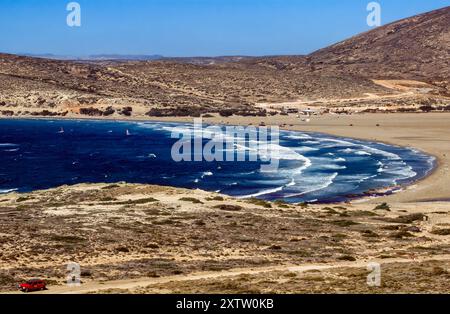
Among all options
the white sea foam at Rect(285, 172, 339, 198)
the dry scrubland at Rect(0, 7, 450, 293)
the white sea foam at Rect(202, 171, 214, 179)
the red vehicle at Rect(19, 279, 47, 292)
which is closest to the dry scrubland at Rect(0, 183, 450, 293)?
the dry scrubland at Rect(0, 7, 450, 293)

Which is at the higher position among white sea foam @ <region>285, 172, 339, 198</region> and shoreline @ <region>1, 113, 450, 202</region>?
shoreline @ <region>1, 113, 450, 202</region>

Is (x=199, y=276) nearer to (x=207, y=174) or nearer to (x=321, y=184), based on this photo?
(x=321, y=184)

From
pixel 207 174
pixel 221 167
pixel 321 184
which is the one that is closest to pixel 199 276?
pixel 321 184

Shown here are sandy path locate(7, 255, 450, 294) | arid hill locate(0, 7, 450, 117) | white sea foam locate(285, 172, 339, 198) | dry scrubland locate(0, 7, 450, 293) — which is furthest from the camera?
arid hill locate(0, 7, 450, 117)

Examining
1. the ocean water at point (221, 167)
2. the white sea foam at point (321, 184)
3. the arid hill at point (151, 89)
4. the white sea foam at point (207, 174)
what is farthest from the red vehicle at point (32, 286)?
the arid hill at point (151, 89)

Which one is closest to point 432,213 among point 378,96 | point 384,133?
point 384,133

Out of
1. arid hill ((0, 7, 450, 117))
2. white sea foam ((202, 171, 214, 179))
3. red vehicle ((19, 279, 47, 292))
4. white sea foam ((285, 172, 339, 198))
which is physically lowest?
white sea foam ((285, 172, 339, 198))

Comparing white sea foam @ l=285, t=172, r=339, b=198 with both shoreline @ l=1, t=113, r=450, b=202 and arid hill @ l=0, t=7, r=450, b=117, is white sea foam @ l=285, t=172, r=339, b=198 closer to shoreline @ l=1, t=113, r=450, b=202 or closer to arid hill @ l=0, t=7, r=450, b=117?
shoreline @ l=1, t=113, r=450, b=202
